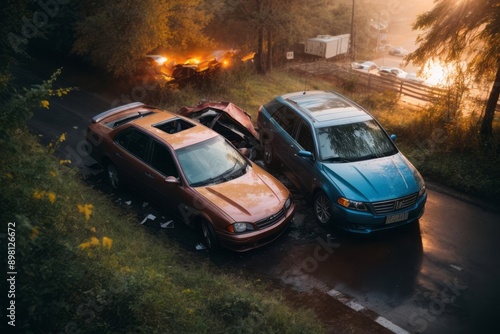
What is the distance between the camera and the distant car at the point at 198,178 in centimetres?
694

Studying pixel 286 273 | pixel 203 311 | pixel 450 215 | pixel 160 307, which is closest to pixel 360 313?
pixel 286 273

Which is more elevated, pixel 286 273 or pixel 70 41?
pixel 70 41

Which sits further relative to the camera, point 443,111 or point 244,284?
point 443,111

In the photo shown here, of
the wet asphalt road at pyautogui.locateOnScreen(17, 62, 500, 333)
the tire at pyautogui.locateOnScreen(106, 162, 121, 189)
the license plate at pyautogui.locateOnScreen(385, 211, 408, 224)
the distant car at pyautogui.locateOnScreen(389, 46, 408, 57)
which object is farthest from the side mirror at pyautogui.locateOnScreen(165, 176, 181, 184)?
the distant car at pyautogui.locateOnScreen(389, 46, 408, 57)

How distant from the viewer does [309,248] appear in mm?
7332

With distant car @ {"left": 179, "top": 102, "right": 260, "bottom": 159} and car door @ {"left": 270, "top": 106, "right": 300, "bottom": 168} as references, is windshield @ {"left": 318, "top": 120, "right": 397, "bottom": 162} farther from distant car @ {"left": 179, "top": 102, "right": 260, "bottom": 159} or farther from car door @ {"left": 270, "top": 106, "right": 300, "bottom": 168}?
distant car @ {"left": 179, "top": 102, "right": 260, "bottom": 159}

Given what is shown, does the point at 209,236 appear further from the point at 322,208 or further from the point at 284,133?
the point at 284,133

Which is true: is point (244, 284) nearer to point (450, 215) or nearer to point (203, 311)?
point (203, 311)

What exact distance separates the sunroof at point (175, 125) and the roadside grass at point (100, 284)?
8.69ft

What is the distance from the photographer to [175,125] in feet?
29.4

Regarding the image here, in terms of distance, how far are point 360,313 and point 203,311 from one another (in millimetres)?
2222

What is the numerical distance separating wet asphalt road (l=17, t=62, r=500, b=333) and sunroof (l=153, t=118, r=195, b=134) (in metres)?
1.65

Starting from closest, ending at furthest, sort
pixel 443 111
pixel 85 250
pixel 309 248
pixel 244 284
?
pixel 85 250, pixel 244 284, pixel 309 248, pixel 443 111

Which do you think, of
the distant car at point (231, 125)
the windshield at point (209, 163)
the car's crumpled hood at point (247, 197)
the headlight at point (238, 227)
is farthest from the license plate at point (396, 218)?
the distant car at point (231, 125)
